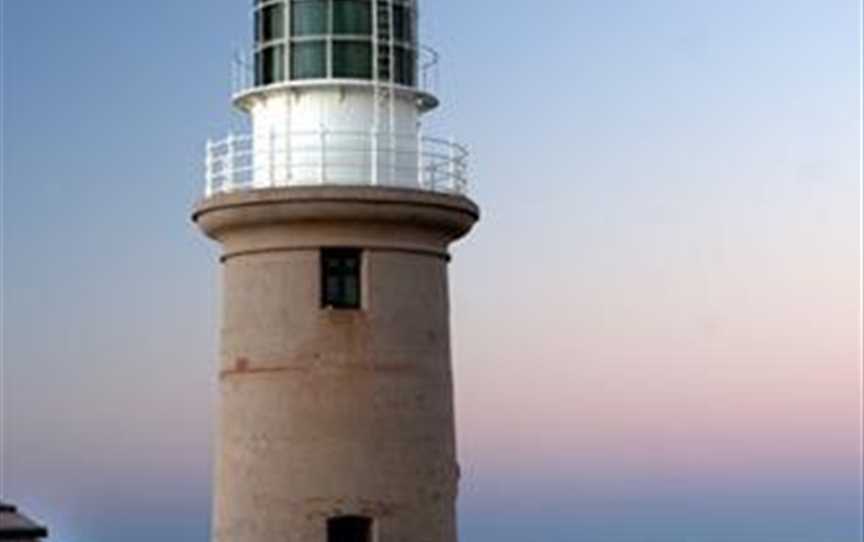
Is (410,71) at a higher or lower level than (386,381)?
higher

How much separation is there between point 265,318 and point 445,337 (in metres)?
2.06

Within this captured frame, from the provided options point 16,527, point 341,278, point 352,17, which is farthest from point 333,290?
point 16,527

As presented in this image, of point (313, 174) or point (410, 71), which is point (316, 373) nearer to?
point (313, 174)

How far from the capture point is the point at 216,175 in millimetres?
21984

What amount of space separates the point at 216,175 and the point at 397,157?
198 cm

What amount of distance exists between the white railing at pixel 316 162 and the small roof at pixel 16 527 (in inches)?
215

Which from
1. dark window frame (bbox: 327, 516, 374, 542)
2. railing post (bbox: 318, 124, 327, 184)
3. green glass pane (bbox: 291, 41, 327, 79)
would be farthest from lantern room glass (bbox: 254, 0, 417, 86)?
dark window frame (bbox: 327, 516, 374, 542)

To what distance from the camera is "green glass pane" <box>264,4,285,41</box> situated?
22.0m

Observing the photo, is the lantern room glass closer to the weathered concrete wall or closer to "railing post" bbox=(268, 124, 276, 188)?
"railing post" bbox=(268, 124, 276, 188)

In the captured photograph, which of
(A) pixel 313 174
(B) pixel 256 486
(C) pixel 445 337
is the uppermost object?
(A) pixel 313 174

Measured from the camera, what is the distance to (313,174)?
856 inches

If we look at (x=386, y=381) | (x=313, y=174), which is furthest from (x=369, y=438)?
(x=313, y=174)

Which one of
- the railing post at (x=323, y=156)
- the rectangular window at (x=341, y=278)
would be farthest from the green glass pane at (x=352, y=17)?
the rectangular window at (x=341, y=278)

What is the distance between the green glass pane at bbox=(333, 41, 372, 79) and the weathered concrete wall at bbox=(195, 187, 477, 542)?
4.45 ft
